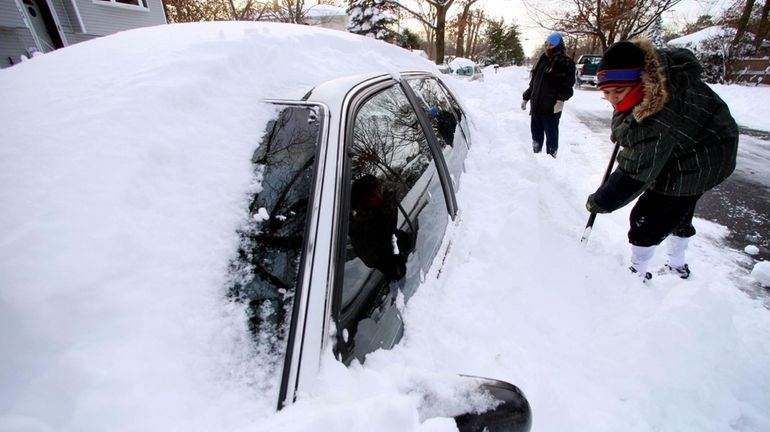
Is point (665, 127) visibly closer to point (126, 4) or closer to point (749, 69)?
point (126, 4)

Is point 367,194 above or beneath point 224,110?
beneath

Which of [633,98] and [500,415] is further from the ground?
[633,98]

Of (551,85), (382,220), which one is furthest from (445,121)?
(551,85)

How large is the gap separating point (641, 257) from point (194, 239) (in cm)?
304

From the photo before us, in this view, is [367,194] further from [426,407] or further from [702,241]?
[702,241]

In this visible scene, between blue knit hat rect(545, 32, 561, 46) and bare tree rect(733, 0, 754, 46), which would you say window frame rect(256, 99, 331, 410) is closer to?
blue knit hat rect(545, 32, 561, 46)

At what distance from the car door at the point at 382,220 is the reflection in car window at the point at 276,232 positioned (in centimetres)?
13

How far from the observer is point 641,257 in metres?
2.68

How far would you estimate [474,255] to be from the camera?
1.92m

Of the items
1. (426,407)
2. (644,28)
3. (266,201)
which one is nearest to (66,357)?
(266,201)

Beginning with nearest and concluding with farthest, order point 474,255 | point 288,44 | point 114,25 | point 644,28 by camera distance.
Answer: point 288,44
point 474,255
point 114,25
point 644,28

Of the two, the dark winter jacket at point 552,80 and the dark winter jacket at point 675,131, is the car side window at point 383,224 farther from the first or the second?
the dark winter jacket at point 552,80

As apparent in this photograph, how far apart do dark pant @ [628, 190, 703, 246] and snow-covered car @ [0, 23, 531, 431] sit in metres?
2.01

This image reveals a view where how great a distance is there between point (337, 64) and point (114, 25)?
57.1 feet
